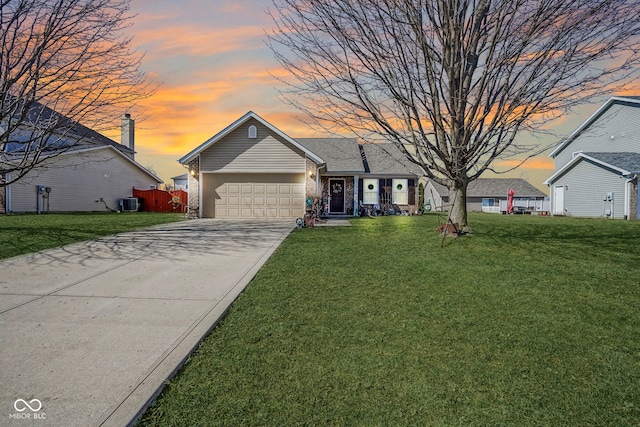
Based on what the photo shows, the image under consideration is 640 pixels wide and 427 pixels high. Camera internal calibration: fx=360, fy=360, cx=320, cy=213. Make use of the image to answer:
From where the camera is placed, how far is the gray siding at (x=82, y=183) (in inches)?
840

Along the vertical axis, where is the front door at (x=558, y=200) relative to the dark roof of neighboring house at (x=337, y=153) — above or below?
below

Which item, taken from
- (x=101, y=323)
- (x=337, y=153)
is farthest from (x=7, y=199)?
(x=101, y=323)

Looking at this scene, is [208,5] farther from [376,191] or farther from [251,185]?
[376,191]

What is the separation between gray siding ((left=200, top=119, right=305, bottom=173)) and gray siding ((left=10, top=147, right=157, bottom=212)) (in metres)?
8.16

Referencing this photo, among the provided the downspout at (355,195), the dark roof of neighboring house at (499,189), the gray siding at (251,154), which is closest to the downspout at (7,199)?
the gray siding at (251,154)

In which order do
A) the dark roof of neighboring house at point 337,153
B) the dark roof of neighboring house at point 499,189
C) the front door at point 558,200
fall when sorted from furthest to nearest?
the dark roof of neighboring house at point 499,189 → the front door at point 558,200 → the dark roof of neighboring house at point 337,153

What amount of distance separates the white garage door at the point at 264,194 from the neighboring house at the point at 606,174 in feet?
49.0

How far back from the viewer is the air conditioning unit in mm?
28062

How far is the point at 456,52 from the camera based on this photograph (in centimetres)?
796

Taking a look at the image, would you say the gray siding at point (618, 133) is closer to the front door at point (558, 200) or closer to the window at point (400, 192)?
the front door at point (558, 200)

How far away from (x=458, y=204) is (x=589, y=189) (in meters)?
18.4

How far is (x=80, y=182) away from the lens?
25031 millimetres

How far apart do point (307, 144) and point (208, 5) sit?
693 inches

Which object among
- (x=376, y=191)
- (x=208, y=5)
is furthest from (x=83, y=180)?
(x=208, y=5)
